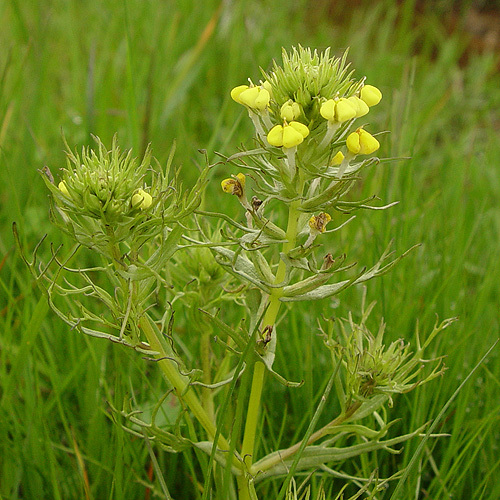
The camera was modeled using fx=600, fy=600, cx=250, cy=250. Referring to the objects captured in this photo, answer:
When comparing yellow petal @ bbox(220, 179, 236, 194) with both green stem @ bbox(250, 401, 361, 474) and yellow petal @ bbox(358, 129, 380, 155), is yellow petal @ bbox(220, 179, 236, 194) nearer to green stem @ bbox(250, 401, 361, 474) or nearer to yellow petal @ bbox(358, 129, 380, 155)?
yellow petal @ bbox(358, 129, 380, 155)

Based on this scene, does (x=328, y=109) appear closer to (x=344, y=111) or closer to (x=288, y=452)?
(x=344, y=111)

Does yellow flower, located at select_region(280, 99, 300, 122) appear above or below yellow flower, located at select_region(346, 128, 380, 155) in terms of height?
above

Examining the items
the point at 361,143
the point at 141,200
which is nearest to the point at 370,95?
the point at 361,143

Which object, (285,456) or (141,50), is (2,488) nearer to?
(285,456)

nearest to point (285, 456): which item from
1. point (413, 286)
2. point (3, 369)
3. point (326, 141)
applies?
point (326, 141)

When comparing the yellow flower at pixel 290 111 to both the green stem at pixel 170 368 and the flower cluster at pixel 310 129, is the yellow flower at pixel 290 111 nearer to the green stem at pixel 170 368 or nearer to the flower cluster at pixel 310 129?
the flower cluster at pixel 310 129

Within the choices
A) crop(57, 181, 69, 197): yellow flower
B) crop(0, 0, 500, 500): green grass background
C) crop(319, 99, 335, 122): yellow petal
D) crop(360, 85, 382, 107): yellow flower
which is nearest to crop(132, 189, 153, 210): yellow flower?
crop(57, 181, 69, 197): yellow flower

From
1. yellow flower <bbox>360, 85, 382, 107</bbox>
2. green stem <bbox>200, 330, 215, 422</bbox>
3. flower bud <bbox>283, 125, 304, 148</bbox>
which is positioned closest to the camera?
flower bud <bbox>283, 125, 304, 148</bbox>
